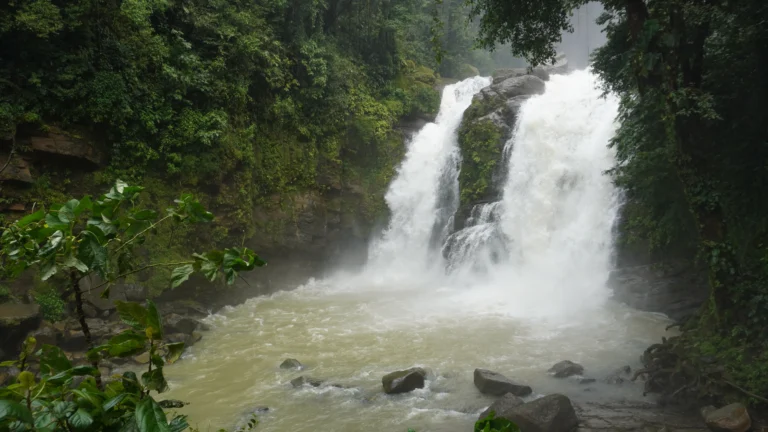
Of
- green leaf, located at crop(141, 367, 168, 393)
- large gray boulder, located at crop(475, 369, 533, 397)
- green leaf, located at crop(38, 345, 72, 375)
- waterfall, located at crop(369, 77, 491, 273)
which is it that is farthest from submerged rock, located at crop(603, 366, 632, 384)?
waterfall, located at crop(369, 77, 491, 273)

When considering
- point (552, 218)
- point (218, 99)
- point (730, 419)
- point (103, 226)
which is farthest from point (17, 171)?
point (552, 218)

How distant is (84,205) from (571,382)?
8660mm

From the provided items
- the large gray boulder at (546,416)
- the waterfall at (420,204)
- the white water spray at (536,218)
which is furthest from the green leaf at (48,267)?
the waterfall at (420,204)

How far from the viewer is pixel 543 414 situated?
6.64 m

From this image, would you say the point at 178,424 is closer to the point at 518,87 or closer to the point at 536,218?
the point at 536,218

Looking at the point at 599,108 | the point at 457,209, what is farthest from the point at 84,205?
the point at 599,108

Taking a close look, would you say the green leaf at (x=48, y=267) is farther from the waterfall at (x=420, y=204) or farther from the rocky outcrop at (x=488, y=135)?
the waterfall at (x=420, y=204)

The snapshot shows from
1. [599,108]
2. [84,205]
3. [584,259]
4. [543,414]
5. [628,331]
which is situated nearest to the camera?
[84,205]

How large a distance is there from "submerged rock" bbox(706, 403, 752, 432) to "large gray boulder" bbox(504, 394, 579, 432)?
5.51 ft

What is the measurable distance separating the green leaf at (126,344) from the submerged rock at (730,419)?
7.11 meters

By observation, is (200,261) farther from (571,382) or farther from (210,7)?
(210,7)

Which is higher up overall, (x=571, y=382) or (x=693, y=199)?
(x=693, y=199)

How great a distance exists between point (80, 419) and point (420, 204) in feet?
58.8

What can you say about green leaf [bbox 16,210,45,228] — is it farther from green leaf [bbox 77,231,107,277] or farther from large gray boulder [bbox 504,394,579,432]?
large gray boulder [bbox 504,394,579,432]
